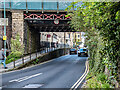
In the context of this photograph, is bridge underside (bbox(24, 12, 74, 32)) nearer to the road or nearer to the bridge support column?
the bridge support column

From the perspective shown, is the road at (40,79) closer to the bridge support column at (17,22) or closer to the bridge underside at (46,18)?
the bridge support column at (17,22)

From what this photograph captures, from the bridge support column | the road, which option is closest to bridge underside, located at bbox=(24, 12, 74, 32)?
the bridge support column

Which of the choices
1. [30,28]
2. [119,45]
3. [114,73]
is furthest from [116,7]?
[30,28]

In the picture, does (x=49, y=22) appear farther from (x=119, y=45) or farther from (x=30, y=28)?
(x=119, y=45)

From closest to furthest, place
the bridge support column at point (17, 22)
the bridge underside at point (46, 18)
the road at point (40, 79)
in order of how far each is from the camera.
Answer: the road at point (40, 79), the bridge support column at point (17, 22), the bridge underside at point (46, 18)

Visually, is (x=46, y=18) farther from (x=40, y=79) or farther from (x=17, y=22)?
(x=40, y=79)

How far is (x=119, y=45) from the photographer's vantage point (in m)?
8.25

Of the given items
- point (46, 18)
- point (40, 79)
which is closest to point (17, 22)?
point (46, 18)

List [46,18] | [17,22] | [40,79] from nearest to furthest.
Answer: [40,79], [17,22], [46,18]

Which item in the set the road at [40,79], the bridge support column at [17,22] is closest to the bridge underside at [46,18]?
the bridge support column at [17,22]

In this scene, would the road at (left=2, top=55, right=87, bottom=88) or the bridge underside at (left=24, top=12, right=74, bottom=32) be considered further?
the bridge underside at (left=24, top=12, right=74, bottom=32)

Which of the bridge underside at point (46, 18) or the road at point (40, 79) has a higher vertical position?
the bridge underside at point (46, 18)

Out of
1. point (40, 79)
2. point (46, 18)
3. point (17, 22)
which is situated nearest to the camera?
point (40, 79)

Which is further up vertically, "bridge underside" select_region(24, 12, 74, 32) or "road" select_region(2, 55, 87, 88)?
"bridge underside" select_region(24, 12, 74, 32)
